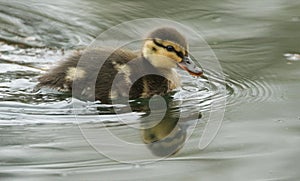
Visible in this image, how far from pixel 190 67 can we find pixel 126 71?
280mm

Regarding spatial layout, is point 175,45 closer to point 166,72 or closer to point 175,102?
point 166,72

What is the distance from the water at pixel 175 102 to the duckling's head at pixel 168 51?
121 mm

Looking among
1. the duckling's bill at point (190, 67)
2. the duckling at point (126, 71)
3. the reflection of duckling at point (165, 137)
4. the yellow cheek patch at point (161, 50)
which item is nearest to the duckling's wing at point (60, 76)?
the duckling at point (126, 71)

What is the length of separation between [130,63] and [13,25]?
1192 millimetres

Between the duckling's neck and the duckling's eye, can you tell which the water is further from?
the duckling's eye

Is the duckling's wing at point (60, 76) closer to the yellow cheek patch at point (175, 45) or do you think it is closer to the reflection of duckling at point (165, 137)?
the yellow cheek patch at point (175, 45)

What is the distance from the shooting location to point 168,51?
332 centimetres

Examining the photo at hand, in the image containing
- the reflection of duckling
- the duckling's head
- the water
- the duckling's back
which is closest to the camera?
the water

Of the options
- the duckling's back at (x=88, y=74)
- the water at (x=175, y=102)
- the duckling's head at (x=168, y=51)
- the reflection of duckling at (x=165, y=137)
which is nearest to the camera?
the water at (x=175, y=102)

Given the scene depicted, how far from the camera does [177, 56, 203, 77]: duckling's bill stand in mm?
3270

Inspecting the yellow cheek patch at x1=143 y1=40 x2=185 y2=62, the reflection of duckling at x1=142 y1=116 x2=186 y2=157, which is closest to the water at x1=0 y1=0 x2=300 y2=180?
the reflection of duckling at x1=142 y1=116 x2=186 y2=157

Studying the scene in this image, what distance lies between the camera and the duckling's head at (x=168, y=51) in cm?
329

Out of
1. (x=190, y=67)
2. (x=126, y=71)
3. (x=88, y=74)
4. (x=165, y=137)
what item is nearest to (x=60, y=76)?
(x=88, y=74)

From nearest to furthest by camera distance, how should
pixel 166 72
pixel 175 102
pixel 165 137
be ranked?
pixel 165 137, pixel 175 102, pixel 166 72
